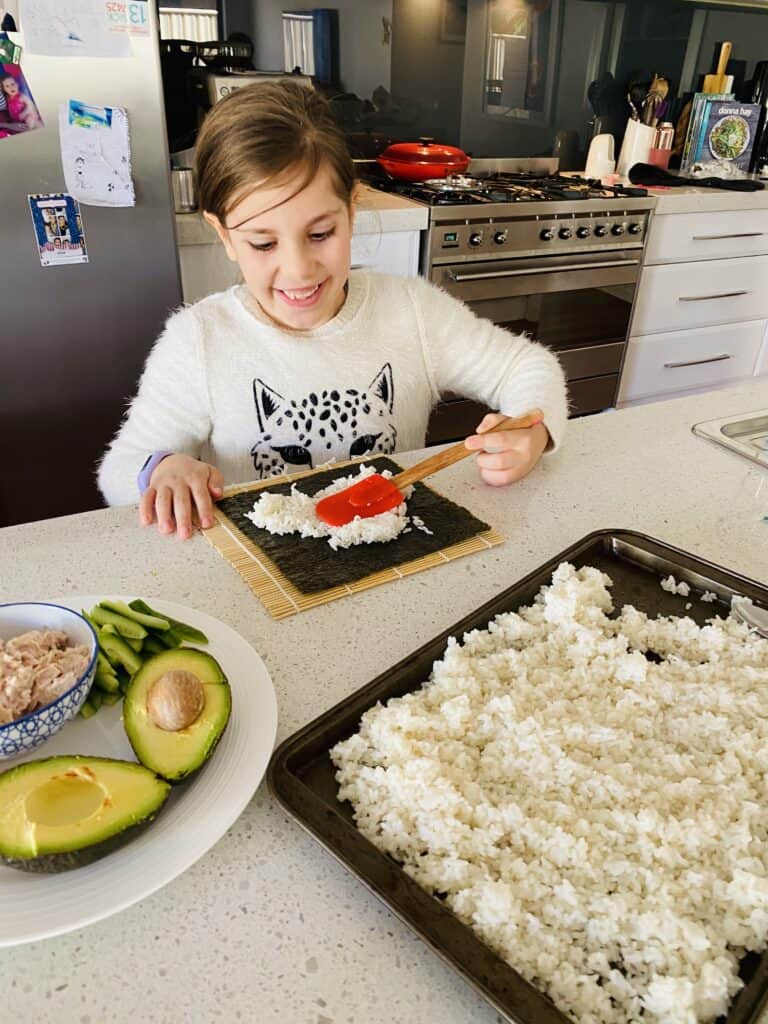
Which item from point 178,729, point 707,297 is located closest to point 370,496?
point 178,729

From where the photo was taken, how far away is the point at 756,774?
22.9 inches

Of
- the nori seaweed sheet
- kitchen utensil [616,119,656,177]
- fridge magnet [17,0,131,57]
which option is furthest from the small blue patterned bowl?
kitchen utensil [616,119,656,177]

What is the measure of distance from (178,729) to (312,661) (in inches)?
7.3

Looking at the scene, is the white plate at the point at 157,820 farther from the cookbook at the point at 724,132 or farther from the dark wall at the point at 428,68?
the cookbook at the point at 724,132

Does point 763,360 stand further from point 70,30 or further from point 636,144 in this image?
point 70,30

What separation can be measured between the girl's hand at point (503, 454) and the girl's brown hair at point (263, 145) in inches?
16.7

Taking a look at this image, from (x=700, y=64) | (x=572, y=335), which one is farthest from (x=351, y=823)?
(x=700, y=64)

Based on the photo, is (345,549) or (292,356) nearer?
(345,549)

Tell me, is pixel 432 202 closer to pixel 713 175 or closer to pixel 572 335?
pixel 572 335

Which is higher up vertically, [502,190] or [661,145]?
[661,145]

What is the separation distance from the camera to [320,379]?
4.18ft

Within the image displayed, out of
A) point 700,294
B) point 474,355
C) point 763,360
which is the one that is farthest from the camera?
point 763,360

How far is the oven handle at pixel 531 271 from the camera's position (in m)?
2.42

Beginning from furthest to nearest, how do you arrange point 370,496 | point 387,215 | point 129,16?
point 387,215
point 129,16
point 370,496
